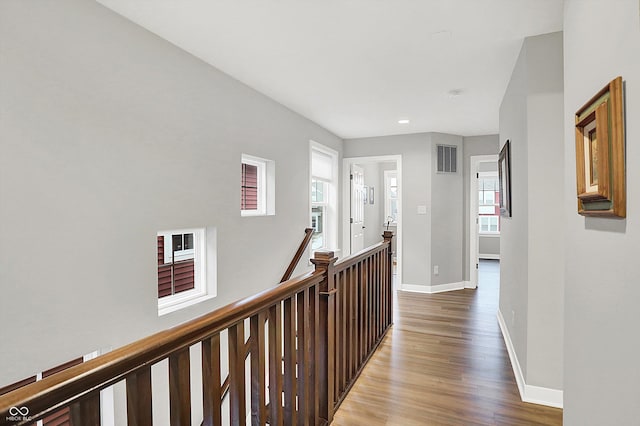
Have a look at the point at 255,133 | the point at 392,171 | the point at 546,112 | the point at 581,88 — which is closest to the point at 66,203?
the point at 255,133

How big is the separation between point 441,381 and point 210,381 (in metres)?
2.10

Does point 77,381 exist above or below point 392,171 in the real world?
below

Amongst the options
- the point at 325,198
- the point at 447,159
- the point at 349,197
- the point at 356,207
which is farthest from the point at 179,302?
the point at 447,159

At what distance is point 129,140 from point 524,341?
2977 mm

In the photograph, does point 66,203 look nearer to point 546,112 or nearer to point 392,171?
point 546,112

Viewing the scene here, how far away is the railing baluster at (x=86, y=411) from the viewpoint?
705mm

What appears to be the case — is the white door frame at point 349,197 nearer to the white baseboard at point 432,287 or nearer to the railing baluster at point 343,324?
the white baseboard at point 432,287

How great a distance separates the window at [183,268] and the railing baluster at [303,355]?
4.41 feet

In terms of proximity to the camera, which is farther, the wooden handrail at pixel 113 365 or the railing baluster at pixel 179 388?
the railing baluster at pixel 179 388

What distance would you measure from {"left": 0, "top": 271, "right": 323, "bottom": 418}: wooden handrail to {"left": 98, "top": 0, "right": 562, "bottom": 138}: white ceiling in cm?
178

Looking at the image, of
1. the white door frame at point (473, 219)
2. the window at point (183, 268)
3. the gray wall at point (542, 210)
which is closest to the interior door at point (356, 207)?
the white door frame at point (473, 219)

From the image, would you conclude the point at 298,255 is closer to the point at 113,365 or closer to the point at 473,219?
the point at 473,219

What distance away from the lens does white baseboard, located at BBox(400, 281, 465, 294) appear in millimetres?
5438

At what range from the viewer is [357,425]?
6.73 feet
